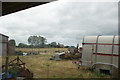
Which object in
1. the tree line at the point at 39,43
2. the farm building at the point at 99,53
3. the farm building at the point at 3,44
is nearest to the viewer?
the farm building at the point at 3,44

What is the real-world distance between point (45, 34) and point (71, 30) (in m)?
0.40

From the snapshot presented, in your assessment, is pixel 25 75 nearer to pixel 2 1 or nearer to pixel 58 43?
pixel 58 43

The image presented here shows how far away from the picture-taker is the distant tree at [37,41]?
1.53m

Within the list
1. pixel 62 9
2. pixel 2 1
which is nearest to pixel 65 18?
pixel 62 9

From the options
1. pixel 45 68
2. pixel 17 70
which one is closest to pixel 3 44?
pixel 17 70

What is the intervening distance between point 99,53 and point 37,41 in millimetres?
1314

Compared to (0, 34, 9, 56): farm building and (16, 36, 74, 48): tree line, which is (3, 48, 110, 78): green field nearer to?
(16, 36, 74, 48): tree line

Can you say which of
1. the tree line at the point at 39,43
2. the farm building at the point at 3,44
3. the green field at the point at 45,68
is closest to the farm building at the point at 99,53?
the green field at the point at 45,68

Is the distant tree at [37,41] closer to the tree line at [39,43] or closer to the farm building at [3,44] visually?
the tree line at [39,43]

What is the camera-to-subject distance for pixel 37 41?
61.5 inches

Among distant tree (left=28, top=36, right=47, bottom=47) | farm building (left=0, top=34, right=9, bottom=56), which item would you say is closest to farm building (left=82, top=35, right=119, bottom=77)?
distant tree (left=28, top=36, right=47, bottom=47)

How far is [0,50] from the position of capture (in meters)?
1.33

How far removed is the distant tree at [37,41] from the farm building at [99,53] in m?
1.15

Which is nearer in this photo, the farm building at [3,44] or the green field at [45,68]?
the farm building at [3,44]
